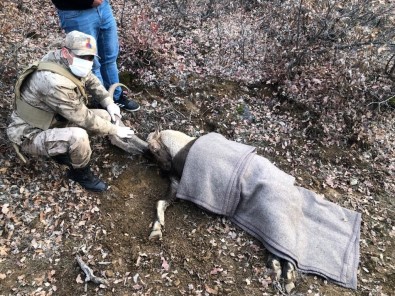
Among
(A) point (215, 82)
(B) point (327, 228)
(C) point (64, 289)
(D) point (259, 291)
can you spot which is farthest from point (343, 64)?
(C) point (64, 289)

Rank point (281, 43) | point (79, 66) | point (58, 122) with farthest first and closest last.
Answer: point (281, 43) < point (58, 122) < point (79, 66)

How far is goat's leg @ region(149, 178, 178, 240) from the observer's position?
14.9 ft

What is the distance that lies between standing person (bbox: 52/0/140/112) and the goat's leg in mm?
1659

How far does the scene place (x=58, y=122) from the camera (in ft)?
14.9

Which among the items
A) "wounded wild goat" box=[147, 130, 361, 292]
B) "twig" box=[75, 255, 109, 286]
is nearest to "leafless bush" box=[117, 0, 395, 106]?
"wounded wild goat" box=[147, 130, 361, 292]

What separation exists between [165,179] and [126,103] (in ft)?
4.84

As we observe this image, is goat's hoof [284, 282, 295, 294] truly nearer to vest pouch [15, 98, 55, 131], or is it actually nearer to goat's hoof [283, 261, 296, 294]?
goat's hoof [283, 261, 296, 294]

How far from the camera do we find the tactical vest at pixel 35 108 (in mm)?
4043

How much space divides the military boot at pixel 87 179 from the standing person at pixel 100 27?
54.3 inches

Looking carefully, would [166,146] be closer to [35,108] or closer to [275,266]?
[35,108]

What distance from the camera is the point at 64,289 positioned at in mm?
4055

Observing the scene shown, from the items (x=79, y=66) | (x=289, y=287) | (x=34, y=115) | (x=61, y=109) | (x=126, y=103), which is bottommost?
(x=289, y=287)

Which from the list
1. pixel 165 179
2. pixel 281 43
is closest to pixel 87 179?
pixel 165 179

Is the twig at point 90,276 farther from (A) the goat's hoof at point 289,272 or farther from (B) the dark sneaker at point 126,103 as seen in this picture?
(B) the dark sneaker at point 126,103
